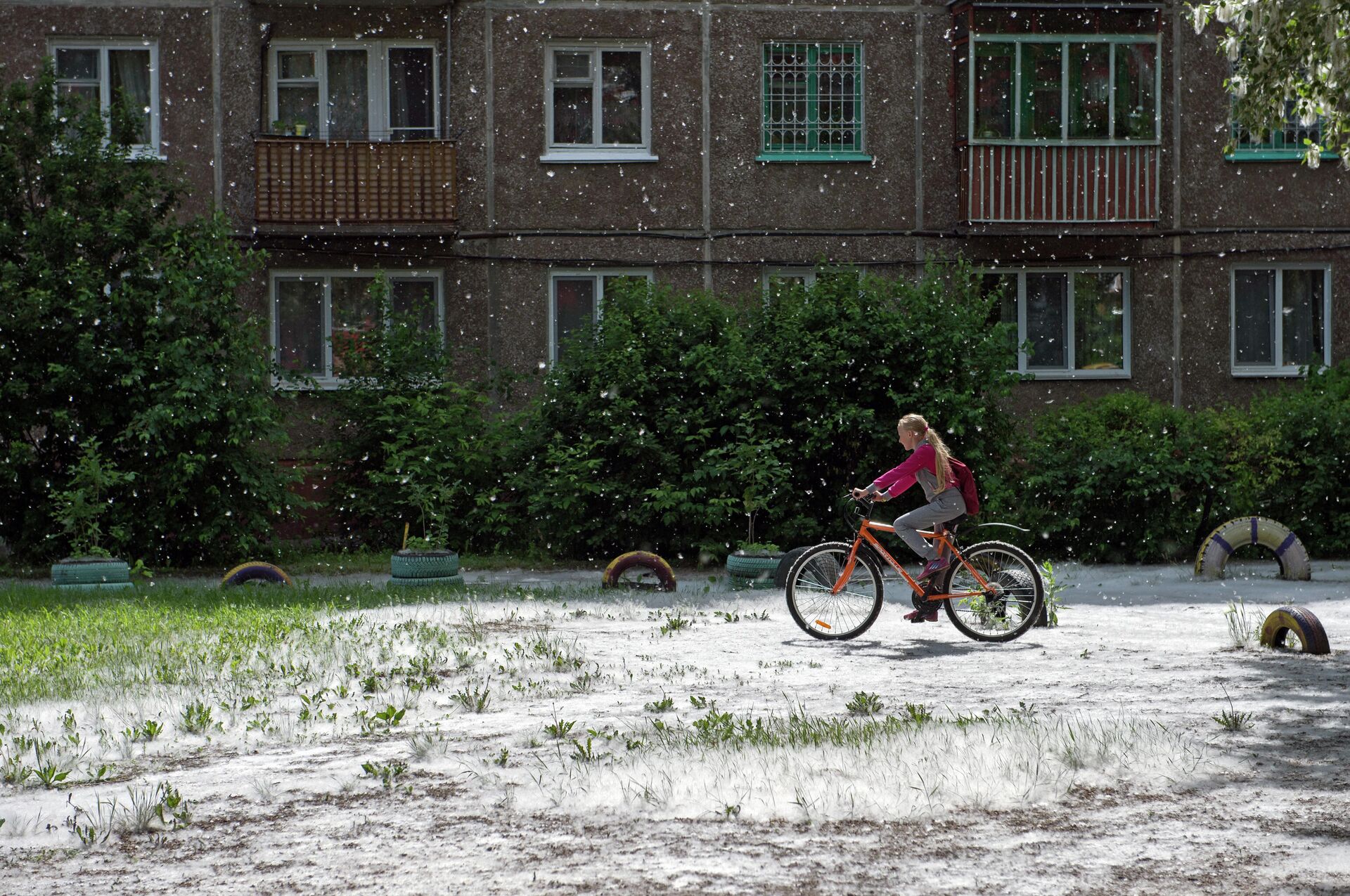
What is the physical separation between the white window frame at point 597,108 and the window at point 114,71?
232 inches

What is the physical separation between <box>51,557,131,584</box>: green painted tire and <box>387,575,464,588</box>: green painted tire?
2659mm

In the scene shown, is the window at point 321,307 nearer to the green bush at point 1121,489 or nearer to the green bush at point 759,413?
the green bush at point 759,413

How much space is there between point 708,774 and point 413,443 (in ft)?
41.1

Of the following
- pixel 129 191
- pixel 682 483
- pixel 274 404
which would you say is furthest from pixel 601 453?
pixel 129 191

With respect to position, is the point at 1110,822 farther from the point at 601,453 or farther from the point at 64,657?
the point at 601,453

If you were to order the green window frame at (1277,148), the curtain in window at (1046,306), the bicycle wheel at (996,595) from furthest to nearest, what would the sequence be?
the curtain in window at (1046,306) → the green window frame at (1277,148) → the bicycle wheel at (996,595)

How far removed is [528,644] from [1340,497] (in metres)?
11.2

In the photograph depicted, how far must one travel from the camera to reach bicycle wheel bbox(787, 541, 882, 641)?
1049 cm

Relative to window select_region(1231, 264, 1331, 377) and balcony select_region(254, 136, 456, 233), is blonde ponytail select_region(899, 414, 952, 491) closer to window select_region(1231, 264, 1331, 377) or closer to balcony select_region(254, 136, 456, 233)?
balcony select_region(254, 136, 456, 233)

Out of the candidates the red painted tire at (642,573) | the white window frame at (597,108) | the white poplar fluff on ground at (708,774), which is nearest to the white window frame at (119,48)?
the white window frame at (597,108)

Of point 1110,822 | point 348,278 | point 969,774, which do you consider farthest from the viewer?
point 348,278

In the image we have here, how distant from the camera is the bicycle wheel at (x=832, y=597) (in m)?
10.5

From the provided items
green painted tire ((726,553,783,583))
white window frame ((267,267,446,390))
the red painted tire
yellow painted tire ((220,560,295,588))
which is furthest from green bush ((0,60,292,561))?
green painted tire ((726,553,783,583))

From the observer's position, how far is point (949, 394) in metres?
16.0
